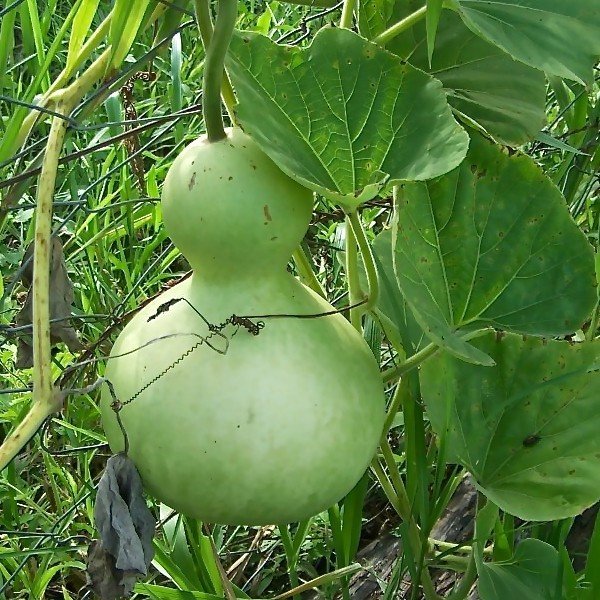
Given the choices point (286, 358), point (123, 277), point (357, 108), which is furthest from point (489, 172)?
point (123, 277)

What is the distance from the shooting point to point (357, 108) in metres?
0.67

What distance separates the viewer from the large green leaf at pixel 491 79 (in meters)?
0.89

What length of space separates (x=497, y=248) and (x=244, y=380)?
0.27 m

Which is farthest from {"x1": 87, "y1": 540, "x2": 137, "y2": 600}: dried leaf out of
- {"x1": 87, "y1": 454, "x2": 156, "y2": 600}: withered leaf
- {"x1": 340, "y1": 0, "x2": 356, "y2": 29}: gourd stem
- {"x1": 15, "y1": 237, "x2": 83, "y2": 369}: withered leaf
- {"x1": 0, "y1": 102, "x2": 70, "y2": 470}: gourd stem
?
{"x1": 340, "y1": 0, "x2": 356, "y2": 29}: gourd stem

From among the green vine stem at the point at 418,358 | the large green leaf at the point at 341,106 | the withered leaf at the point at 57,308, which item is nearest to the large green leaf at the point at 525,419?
the green vine stem at the point at 418,358

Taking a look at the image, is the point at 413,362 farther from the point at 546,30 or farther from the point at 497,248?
the point at 546,30

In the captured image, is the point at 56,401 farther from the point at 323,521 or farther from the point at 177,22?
the point at 323,521

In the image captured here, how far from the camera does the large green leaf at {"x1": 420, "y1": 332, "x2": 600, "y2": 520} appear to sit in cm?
79

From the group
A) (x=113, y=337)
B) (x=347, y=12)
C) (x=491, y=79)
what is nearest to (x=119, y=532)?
(x=347, y=12)

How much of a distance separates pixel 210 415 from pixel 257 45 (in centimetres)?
28

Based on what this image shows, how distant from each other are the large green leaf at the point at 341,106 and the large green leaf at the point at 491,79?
0.25 m

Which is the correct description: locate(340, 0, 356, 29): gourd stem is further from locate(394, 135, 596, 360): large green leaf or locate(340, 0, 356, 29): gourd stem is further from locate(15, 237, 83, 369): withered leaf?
locate(15, 237, 83, 369): withered leaf

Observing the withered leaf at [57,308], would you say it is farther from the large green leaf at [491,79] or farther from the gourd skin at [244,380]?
the large green leaf at [491,79]

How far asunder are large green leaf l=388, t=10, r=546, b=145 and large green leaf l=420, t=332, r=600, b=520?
23 centimetres
